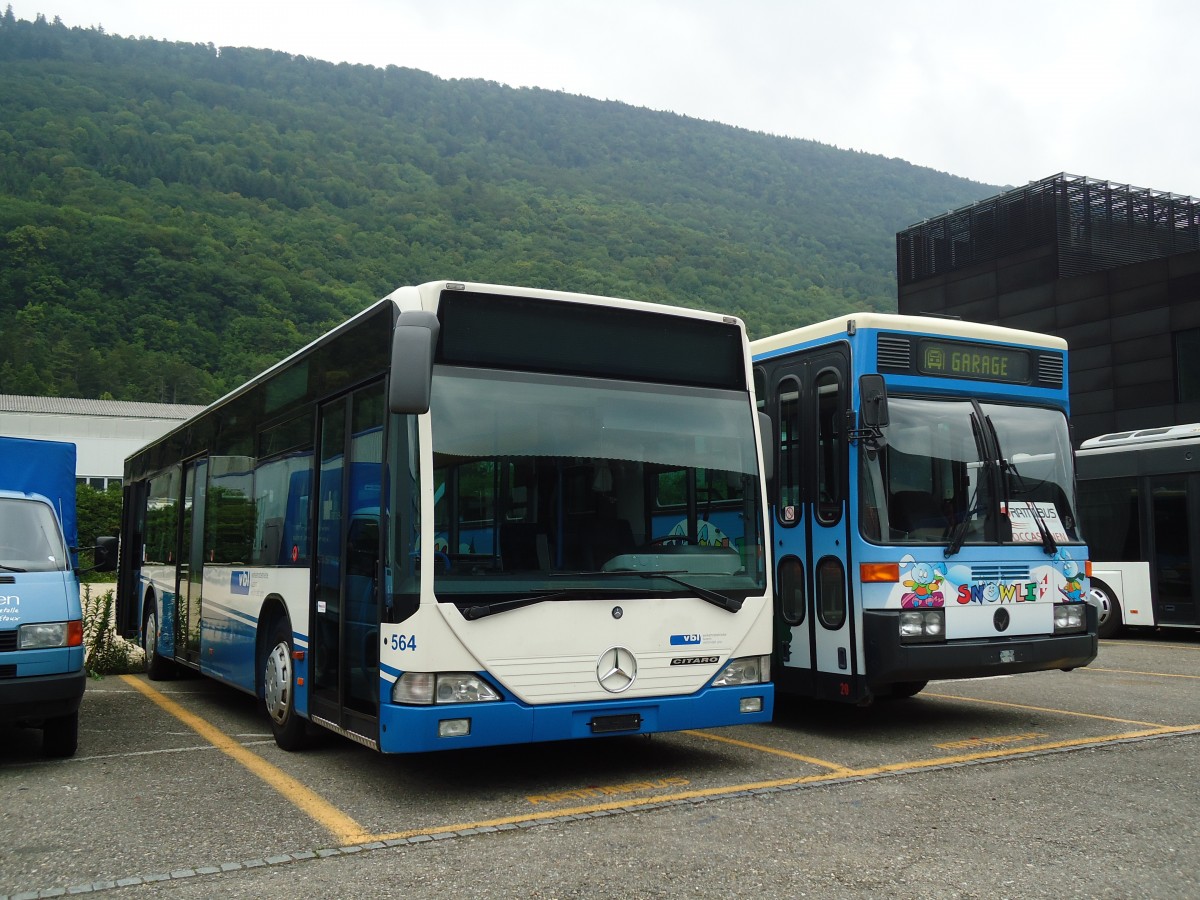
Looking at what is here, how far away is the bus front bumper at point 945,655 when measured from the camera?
25.5ft

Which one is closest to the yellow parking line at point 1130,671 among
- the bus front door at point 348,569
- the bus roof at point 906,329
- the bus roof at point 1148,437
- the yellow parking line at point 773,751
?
the bus roof at point 906,329

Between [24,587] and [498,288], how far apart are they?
142 inches

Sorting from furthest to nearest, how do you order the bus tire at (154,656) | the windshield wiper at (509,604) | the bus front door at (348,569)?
the bus tire at (154,656) → the bus front door at (348,569) → the windshield wiper at (509,604)

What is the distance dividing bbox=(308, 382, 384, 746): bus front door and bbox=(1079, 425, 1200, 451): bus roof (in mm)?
13314

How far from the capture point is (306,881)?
4.85 metres

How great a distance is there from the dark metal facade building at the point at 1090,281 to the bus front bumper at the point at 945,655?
92.7ft

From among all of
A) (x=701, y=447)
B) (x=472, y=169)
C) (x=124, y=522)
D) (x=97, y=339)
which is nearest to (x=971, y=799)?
(x=701, y=447)

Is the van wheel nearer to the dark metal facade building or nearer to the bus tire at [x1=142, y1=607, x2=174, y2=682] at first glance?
the bus tire at [x1=142, y1=607, x2=174, y2=682]

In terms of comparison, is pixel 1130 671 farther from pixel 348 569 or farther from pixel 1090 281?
pixel 1090 281

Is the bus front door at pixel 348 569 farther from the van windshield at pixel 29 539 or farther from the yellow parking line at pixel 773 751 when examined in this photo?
the yellow parking line at pixel 773 751

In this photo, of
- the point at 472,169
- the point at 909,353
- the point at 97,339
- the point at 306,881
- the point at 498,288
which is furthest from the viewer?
the point at 472,169

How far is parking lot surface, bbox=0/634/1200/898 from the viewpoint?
16.0 feet

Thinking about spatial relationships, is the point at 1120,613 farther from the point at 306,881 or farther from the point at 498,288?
the point at 306,881

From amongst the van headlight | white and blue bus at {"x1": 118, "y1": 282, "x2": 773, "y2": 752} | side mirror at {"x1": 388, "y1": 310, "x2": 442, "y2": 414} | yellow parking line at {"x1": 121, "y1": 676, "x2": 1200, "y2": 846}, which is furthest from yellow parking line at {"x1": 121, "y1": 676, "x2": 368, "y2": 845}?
side mirror at {"x1": 388, "y1": 310, "x2": 442, "y2": 414}
